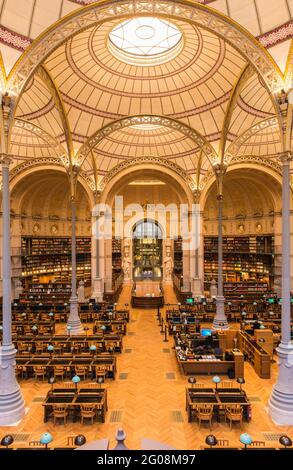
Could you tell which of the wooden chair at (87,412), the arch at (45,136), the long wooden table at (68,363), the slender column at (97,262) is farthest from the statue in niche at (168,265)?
the wooden chair at (87,412)

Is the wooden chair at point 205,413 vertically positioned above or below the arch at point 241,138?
below

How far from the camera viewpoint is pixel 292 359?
349 inches

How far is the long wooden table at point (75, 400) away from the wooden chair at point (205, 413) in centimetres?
273

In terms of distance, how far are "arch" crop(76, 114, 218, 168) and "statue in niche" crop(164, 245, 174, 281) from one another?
17.7 metres

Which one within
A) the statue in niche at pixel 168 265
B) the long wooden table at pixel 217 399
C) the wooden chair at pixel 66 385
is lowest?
the wooden chair at pixel 66 385

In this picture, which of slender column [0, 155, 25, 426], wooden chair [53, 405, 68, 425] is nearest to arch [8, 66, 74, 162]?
slender column [0, 155, 25, 426]

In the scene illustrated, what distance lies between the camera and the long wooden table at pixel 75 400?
8.64 meters

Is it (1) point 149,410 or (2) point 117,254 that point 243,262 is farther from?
(1) point 149,410

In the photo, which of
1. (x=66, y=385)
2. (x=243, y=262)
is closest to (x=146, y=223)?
(x=243, y=262)

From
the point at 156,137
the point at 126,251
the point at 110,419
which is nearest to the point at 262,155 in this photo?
the point at 156,137

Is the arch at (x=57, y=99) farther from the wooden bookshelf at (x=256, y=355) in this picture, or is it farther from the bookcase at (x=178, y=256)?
the bookcase at (x=178, y=256)

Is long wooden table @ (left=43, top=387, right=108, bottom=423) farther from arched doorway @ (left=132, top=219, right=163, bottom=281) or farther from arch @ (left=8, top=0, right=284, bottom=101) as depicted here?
arched doorway @ (left=132, top=219, right=163, bottom=281)

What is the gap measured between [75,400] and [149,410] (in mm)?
2334

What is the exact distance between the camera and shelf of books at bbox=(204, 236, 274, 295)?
89.8 ft
